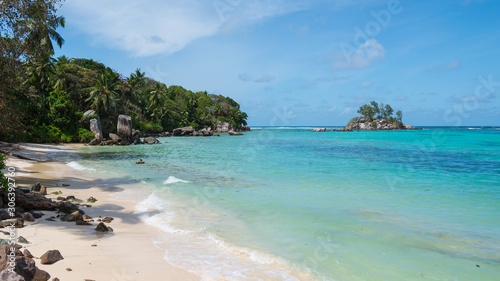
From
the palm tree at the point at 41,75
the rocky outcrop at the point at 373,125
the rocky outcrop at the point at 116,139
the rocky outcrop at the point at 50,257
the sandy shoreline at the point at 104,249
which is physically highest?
the palm tree at the point at 41,75

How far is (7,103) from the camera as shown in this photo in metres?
8.33

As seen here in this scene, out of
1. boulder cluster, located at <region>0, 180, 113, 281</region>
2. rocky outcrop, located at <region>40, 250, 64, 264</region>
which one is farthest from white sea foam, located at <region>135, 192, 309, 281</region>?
rocky outcrop, located at <region>40, 250, 64, 264</region>

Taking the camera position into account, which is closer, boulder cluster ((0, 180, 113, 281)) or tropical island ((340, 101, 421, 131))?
boulder cluster ((0, 180, 113, 281))

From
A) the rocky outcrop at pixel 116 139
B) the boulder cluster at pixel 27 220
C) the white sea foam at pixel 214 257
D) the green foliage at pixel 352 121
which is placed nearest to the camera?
the boulder cluster at pixel 27 220

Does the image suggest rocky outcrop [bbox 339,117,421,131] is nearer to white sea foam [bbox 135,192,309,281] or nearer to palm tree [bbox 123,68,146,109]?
palm tree [bbox 123,68,146,109]

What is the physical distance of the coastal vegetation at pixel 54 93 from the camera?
8578 millimetres

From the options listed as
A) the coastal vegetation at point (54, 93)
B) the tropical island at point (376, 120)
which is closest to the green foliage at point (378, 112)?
the tropical island at point (376, 120)

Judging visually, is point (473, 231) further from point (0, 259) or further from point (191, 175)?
point (191, 175)

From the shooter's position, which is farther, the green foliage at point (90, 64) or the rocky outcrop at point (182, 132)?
the rocky outcrop at point (182, 132)

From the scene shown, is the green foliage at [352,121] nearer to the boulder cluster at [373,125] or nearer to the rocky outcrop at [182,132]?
the boulder cluster at [373,125]

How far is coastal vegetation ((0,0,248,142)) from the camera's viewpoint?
8.58 metres

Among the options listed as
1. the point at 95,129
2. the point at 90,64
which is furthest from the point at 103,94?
the point at 90,64

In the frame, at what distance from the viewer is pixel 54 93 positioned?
37562 millimetres

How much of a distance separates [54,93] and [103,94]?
18.8 ft
